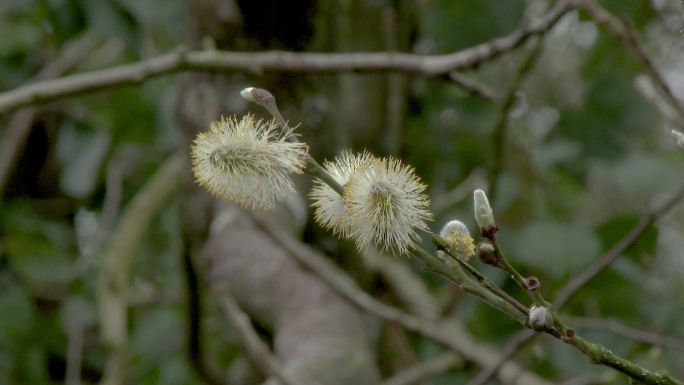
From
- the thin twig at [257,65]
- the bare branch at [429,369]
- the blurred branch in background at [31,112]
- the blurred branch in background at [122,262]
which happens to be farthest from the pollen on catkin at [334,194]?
the blurred branch in background at [31,112]

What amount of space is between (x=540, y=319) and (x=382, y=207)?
0.12m

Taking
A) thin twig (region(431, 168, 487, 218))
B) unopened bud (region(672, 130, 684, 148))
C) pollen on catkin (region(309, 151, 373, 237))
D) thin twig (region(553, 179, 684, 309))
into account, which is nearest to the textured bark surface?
thin twig (region(553, 179, 684, 309))

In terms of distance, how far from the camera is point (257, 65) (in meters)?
1.41

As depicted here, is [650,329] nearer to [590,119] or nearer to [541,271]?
[541,271]

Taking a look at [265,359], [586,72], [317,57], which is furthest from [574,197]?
[265,359]

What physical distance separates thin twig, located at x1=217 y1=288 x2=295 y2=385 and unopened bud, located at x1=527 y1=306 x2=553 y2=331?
672mm

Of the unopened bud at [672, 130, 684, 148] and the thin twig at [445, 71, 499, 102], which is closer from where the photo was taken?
the unopened bud at [672, 130, 684, 148]

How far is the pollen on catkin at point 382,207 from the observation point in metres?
0.60

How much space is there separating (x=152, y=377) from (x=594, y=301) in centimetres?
96

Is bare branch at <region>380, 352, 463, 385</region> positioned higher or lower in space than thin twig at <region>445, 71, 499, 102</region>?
lower

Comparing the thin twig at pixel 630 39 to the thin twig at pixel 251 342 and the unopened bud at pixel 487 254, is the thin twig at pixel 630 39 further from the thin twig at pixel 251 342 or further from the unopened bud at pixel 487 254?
the unopened bud at pixel 487 254

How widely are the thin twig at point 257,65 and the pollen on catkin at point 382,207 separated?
76cm

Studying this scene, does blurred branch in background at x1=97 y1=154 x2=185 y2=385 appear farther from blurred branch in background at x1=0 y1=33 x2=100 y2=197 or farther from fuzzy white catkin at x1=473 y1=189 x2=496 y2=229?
fuzzy white catkin at x1=473 y1=189 x2=496 y2=229

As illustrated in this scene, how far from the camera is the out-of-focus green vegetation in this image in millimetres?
1870
